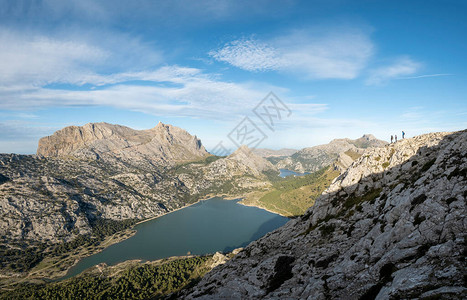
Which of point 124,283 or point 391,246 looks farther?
point 124,283

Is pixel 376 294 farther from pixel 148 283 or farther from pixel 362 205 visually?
pixel 148 283

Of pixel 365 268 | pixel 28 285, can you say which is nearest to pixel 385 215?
pixel 365 268

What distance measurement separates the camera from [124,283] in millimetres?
160250

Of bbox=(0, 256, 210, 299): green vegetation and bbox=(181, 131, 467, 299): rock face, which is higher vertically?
bbox=(181, 131, 467, 299): rock face

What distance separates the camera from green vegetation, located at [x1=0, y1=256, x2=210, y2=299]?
148 meters

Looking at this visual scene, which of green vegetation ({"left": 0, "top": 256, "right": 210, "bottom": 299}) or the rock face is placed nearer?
the rock face

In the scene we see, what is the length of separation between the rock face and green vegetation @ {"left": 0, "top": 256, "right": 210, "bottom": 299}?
11418 cm

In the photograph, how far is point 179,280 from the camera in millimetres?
156875

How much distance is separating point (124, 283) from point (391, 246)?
18755 cm

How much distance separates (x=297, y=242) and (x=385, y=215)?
1035 inches

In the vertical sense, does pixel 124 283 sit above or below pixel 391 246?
below

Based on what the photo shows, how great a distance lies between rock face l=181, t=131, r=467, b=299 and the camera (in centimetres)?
1889

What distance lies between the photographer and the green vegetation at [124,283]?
14812cm

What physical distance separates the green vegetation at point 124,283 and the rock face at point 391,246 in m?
114
